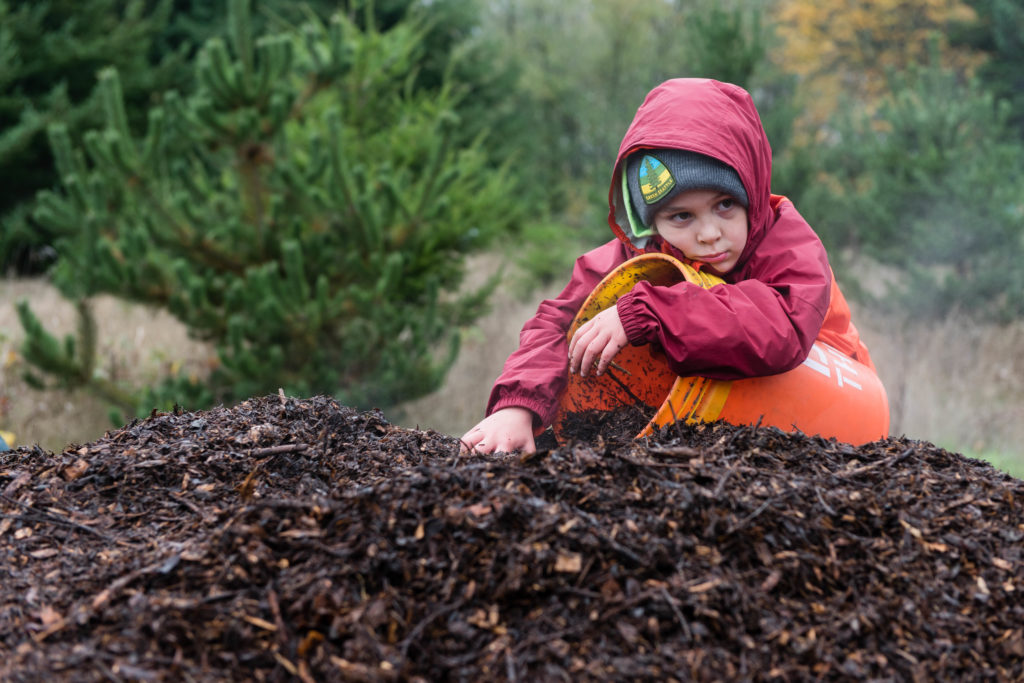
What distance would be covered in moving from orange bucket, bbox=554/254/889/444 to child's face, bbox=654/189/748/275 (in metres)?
0.08

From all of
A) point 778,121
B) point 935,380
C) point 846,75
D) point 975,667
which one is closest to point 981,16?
point 846,75

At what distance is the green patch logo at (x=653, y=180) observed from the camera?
7.46 ft

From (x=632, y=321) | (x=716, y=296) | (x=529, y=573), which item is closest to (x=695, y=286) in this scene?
(x=716, y=296)

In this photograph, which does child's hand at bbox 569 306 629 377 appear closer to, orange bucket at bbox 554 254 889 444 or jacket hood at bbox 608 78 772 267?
orange bucket at bbox 554 254 889 444

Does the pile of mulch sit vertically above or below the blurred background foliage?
below

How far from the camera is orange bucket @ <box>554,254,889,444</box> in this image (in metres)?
2.13

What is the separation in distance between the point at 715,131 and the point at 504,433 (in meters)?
1.03

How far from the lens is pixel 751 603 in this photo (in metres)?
1.28

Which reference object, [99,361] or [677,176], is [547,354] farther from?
[99,361]

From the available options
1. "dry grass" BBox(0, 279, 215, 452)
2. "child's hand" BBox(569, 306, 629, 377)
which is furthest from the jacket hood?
"dry grass" BBox(0, 279, 215, 452)

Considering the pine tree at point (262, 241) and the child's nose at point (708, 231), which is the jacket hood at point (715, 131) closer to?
the child's nose at point (708, 231)

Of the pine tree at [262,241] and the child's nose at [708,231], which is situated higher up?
the pine tree at [262,241]

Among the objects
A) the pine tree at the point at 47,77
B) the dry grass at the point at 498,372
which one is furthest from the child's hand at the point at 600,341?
the pine tree at the point at 47,77

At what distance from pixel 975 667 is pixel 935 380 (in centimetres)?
664
